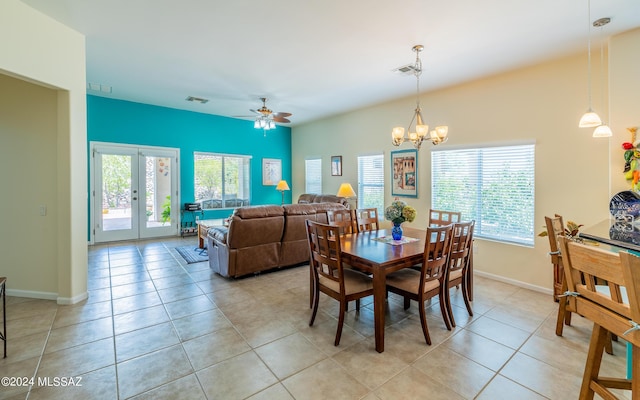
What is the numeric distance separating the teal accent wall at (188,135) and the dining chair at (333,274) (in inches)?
207

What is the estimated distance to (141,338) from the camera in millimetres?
2607

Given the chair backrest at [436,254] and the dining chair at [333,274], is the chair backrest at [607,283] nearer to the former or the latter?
the chair backrest at [436,254]

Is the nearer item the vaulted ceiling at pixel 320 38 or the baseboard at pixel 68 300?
the vaulted ceiling at pixel 320 38

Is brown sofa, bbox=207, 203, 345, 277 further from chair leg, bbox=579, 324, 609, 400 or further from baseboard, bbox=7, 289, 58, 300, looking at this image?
chair leg, bbox=579, 324, 609, 400

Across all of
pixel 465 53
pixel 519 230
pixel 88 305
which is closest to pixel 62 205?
pixel 88 305

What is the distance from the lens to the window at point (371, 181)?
613cm

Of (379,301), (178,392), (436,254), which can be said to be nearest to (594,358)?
(436,254)

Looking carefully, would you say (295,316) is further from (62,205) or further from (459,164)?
(459,164)

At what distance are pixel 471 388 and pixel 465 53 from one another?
3.59m

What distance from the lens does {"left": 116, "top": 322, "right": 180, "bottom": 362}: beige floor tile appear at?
239cm

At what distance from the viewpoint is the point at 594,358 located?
61.8 inches

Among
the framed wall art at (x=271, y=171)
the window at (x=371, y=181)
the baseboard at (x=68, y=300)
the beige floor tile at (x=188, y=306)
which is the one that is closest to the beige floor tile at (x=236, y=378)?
the beige floor tile at (x=188, y=306)

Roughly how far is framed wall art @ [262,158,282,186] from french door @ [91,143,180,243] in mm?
2390

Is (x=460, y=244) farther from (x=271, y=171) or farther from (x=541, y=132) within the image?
(x=271, y=171)
